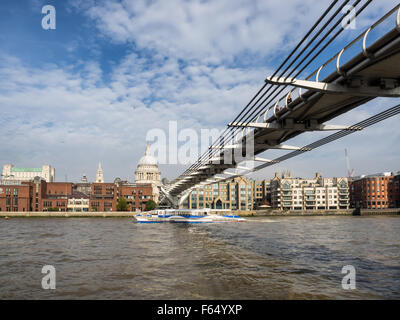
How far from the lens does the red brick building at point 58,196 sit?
10362 cm

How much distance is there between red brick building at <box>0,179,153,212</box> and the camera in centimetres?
10362

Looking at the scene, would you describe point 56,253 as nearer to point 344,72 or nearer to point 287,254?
point 287,254

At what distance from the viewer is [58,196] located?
114875 mm

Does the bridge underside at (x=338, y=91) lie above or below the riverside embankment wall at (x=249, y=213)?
above

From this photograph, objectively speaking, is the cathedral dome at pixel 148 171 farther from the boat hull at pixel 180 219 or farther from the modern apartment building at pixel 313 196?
the boat hull at pixel 180 219

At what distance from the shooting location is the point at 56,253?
75.6 ft

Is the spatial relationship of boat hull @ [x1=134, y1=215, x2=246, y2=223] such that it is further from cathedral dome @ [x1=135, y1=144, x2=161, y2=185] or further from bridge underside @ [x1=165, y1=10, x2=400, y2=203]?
cathedral dome @ [x1=135, y1=144, x2=161, y2=185]

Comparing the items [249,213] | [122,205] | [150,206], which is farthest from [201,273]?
[150,206]

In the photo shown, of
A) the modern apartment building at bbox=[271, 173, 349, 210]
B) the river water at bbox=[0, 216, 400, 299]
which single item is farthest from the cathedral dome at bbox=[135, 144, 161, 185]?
the river water at bbox=[0, 216, 400, 299]

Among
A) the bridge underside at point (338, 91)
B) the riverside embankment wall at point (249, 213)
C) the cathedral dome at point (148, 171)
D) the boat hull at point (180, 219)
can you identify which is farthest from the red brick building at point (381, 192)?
the bridge underside at point (338, 91)

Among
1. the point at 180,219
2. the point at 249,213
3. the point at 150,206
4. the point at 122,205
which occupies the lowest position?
the point at 249,213

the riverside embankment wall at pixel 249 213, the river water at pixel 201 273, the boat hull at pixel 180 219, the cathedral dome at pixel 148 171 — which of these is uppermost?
the cathedral dome at pixel 148 171

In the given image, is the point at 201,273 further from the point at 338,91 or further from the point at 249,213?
the point at 249,213
